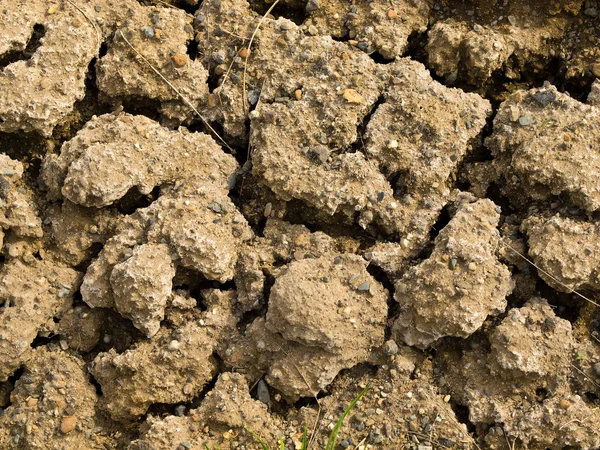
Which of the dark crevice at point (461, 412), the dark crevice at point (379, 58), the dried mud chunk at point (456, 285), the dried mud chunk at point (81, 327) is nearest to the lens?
the dried mud chunk at point (456, 285)

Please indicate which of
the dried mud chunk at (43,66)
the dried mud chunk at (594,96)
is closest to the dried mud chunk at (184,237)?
the dried mud chunk at (43,66)

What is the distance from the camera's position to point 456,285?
7.61 ft

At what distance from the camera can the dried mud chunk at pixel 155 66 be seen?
2594 mm

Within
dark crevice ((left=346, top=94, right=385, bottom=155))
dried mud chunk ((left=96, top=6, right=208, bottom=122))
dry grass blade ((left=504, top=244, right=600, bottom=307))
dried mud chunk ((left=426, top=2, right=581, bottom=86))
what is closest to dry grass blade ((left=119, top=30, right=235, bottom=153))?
dried mud chunk ((left=96, top=6, right=208, bottom=122))

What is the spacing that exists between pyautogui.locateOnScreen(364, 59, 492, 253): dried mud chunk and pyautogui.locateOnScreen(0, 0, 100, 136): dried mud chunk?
99cm

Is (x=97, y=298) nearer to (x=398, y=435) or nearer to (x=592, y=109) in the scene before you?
(x=398, y=435)

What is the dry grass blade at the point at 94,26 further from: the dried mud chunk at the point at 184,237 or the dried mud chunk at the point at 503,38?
the dried mud chunk at the point at 503,38

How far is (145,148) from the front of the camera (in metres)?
2.51

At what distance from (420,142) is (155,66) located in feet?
3.01

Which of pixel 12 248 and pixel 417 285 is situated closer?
pixel 417 285

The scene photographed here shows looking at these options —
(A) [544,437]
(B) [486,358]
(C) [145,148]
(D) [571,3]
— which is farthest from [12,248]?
(D) [571,3]

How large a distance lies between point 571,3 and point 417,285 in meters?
1.09

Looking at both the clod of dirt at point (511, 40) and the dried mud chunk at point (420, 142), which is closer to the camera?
the dried mud chunk at point (420, 142)

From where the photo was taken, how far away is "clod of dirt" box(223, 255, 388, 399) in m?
2.33
